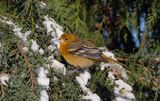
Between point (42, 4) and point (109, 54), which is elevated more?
point (42, 4)

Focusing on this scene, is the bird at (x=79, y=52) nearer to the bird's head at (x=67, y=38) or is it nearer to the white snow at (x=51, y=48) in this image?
the bird's head at (x=67, y=38)

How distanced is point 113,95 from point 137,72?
0.46 m

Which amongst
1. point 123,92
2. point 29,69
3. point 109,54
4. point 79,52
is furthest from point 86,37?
point 29,69

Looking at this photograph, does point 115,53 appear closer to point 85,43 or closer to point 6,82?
point 85,43

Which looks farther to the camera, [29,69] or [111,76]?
[111,76]

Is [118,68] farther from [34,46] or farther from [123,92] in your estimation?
[34,46]

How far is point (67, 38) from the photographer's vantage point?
4.48 m

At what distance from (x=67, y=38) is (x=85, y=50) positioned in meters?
0.22

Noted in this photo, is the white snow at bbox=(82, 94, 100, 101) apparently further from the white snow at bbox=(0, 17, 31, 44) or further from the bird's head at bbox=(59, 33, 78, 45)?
the bird's head at bbox=(59, 33, 78, 45)

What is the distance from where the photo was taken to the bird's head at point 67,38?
13.9ft

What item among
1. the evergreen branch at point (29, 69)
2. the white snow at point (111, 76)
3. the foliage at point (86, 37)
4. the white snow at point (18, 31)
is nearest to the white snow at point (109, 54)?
the foliage at point (86, 37)

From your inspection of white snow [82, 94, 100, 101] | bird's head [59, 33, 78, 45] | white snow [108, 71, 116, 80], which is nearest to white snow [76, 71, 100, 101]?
white snow [82, 94, 100, 101]

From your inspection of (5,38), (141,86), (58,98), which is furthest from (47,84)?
(141,86)

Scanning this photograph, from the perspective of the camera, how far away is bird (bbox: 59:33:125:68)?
4242mm
